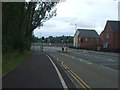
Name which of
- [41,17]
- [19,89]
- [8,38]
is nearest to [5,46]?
[8,38]

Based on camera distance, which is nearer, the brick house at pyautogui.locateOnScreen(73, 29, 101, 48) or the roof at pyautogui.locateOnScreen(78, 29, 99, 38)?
the brick house at pyautogui.locateOnScreen(73, 29, 101, 48)

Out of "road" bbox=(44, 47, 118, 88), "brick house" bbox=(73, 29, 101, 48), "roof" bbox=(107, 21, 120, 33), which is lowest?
"road" bbox=(44, 47, 118, 88)

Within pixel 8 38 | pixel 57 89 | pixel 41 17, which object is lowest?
pixel 57 89

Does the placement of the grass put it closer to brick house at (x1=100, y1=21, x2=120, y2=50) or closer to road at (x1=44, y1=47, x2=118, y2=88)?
road at (x1=44, y1=47, x2=118, y2=88)

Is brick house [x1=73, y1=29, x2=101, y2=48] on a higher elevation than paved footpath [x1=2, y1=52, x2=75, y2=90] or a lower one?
higher

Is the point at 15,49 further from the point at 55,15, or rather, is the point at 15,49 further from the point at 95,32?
the point at 95,32

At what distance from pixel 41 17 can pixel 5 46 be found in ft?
48.2

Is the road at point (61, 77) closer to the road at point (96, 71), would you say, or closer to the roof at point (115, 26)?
the road at point (96, 71)

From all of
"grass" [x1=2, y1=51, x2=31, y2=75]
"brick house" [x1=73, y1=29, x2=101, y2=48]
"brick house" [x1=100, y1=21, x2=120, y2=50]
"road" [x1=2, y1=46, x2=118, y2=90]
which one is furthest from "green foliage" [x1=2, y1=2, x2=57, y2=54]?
"brick house" [x1=73, y1=29, x2=101, y2=48]

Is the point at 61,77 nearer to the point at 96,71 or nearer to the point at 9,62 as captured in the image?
the point at 96,71

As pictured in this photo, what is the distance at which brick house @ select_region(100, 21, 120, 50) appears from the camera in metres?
84.6

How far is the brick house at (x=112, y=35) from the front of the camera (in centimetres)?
8456

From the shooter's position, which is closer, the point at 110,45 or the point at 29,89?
the point at 29,89

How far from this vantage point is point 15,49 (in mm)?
38594
